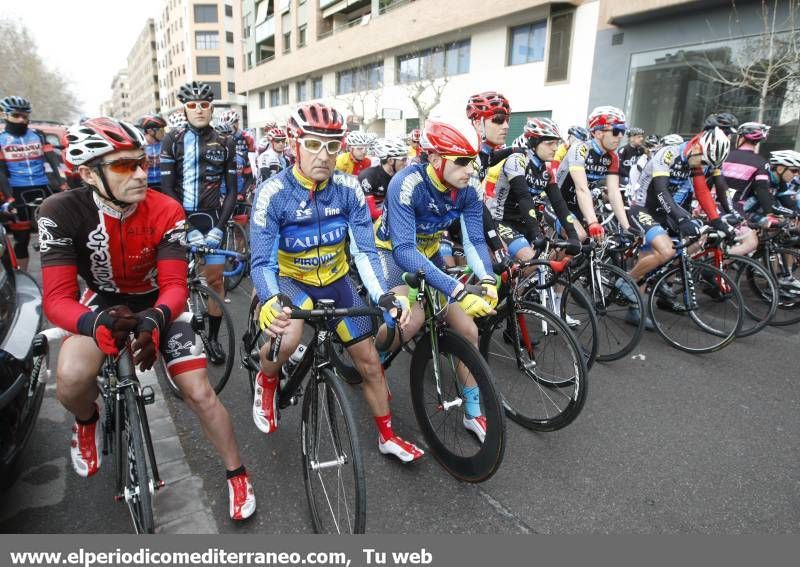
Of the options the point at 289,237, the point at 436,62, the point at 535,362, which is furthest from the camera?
the point at 436,62

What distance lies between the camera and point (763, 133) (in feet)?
23.2

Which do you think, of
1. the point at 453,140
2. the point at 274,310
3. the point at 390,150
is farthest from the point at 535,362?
the point at 390,150

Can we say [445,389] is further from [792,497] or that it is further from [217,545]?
[792,497]

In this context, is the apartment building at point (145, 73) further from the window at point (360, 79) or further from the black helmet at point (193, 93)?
the black helmet at point (193, 93)

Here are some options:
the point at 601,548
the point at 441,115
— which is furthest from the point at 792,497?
the point at 441,115

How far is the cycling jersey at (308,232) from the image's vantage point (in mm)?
2723

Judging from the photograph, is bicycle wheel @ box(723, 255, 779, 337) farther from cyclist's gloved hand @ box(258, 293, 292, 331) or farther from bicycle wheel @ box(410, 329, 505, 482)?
cyclist's gloved hand @ box(258, 293, 292, 331)

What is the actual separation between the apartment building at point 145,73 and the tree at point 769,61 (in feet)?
350

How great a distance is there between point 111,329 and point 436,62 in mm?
28367

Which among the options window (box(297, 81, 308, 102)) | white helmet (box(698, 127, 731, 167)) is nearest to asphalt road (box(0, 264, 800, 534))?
white helmet (box(698, 127, 731, 167))

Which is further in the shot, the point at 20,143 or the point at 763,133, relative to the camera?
the point at 763,133

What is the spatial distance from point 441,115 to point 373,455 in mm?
2370

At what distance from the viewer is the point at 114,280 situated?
8.65 ft

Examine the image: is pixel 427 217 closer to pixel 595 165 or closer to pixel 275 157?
pixel 595 165
